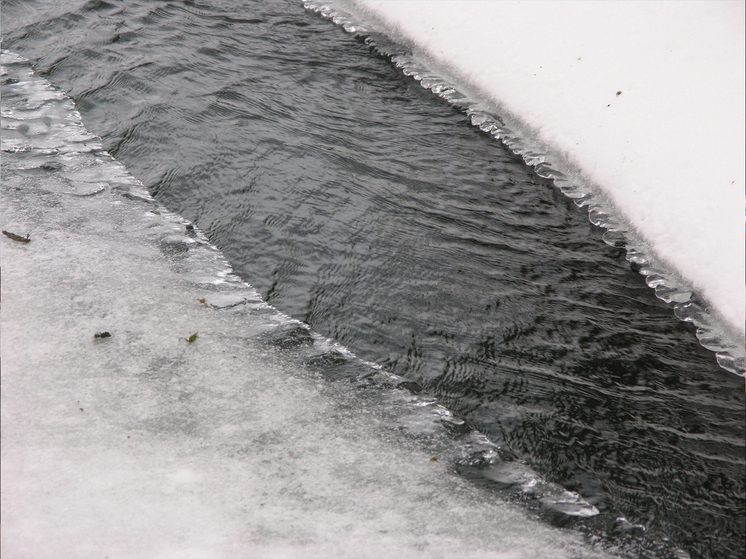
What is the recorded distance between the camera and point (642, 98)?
5.58 m

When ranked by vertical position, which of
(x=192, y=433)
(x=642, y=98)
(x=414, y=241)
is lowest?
(x=192, y=433)

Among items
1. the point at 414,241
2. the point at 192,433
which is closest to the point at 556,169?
the point at 414,241

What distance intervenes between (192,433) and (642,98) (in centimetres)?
399

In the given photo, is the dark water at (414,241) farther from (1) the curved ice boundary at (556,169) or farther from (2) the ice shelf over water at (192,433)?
(2) the ice shelf over water at (192,433)

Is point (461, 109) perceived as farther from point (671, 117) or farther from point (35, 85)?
point (35, 85)

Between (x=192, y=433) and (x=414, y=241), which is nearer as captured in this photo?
(x=192, y=433)

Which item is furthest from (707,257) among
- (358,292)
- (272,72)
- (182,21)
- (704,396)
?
(182,21)

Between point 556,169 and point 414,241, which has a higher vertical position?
point 556,169

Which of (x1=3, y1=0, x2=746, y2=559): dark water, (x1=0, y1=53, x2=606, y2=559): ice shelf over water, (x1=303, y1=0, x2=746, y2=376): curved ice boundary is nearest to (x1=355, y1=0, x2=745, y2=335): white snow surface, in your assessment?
(x1=303, y1=0, x2=746, y2=376): curved ice boundary

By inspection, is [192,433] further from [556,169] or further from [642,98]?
[642,98]

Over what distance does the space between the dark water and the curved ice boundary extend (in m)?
0.08

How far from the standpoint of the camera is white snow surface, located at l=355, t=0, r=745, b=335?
4.92 metres

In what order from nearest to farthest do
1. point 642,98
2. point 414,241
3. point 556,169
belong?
point 414,241, point 642,98, point 556,169

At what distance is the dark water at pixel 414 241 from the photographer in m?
3.87
